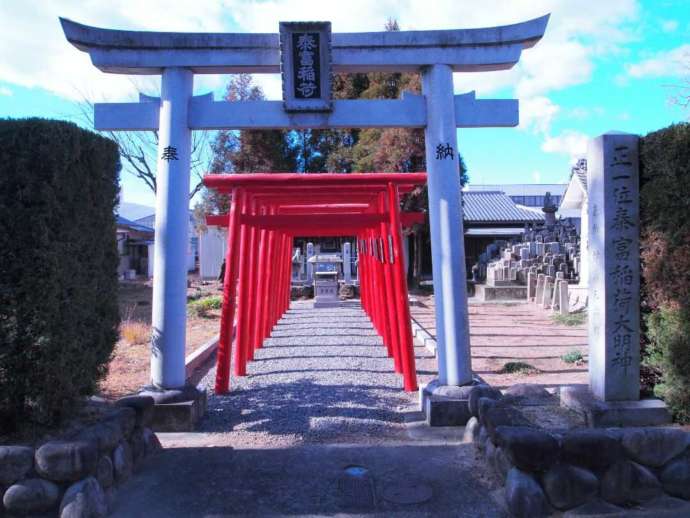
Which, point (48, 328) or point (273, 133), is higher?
point (273, 133)

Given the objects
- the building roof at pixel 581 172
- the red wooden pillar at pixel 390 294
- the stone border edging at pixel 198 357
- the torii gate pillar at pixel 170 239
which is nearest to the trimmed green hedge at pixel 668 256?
the red wooden pillar at pixel 390 294

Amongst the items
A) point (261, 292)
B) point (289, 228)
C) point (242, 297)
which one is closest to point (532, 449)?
point (242, 297)

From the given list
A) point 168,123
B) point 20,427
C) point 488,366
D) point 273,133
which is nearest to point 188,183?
point 168,123

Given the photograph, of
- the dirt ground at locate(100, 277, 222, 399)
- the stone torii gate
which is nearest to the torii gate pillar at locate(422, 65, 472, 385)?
the stone torii gate

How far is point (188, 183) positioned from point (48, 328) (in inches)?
92.9

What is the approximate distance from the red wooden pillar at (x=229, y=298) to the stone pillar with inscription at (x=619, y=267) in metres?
3.71

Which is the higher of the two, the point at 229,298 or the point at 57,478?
the point at 229,298

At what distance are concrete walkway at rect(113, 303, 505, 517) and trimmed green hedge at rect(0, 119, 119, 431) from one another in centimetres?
87

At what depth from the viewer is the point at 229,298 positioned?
19.7ft

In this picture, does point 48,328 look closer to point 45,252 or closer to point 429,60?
point 45,252

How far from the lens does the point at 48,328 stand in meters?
3.40

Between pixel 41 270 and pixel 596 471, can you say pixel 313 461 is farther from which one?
pixel 41 270

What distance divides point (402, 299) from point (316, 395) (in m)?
1.50

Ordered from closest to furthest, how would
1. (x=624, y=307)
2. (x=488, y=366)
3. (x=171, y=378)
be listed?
(x=624, y=307) < (x=171, y=378) < (x=488, y=366)
